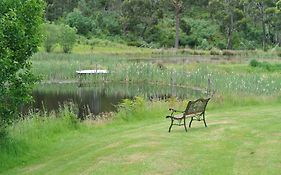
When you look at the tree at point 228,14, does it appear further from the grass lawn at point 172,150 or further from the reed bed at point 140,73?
the grass lawn at point 172,150

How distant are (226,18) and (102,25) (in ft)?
55.5

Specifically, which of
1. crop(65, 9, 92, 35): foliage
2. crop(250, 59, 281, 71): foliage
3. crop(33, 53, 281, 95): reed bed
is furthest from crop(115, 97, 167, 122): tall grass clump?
crop(65, 9, 92, 35): foliage

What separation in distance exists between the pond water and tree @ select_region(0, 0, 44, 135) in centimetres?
1045

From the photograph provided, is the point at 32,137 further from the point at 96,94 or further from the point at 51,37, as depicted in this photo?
the point at 51,37

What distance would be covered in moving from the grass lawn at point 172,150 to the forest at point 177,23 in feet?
161

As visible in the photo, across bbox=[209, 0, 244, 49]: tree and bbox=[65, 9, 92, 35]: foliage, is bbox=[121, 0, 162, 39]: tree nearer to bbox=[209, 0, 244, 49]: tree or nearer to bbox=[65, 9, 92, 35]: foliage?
bbox=[65, 9, 92, 35]: foliage

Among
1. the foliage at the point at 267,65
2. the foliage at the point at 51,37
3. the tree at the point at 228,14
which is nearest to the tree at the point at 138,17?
the tree at the point at 228,14

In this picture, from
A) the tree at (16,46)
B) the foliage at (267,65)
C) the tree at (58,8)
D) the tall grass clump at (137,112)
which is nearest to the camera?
the tree at (16,46)

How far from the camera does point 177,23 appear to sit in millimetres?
65750

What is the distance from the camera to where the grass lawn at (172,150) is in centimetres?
969

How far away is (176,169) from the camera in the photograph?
9484 millimetres

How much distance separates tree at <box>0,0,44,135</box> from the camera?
11102mm

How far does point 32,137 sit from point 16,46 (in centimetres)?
380

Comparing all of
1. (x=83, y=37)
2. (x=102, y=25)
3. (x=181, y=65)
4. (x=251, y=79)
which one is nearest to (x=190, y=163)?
(x=251, y=79)
